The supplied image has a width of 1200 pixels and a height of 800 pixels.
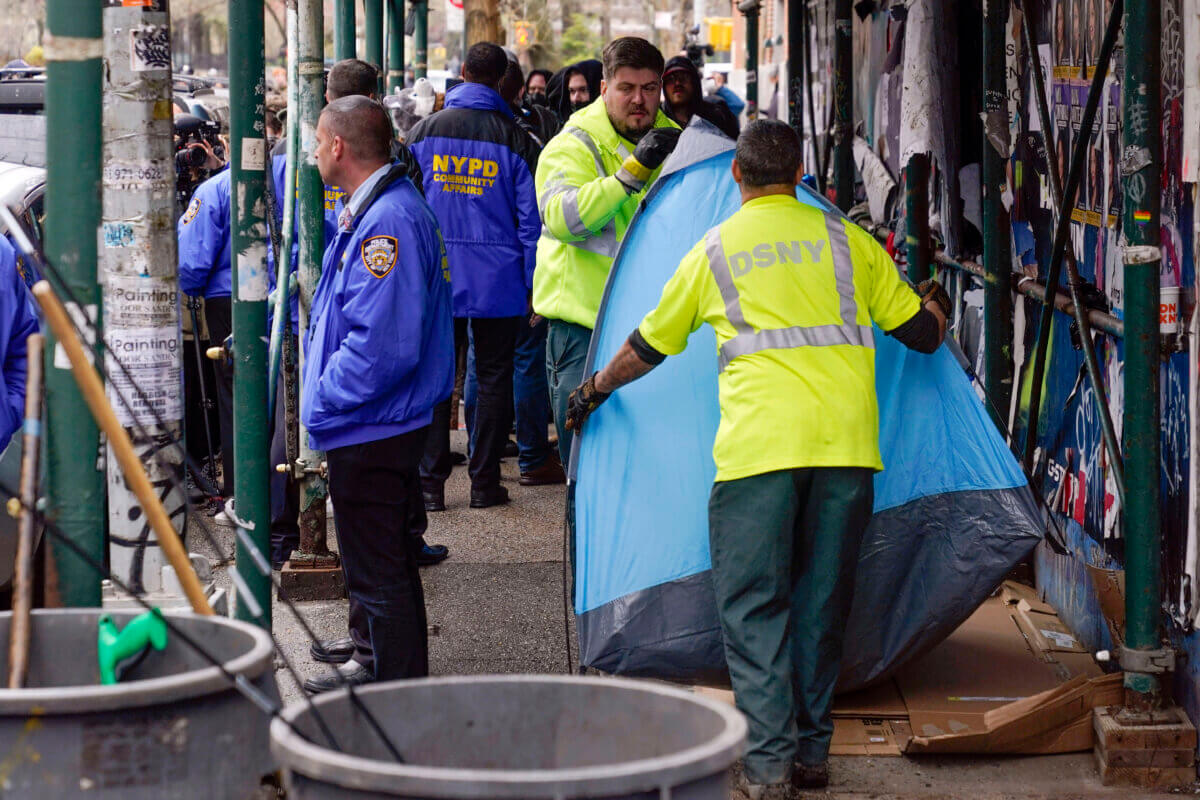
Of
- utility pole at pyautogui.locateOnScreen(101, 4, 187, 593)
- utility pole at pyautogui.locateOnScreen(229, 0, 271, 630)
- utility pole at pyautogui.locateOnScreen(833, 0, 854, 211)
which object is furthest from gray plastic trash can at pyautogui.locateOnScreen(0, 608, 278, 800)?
utility pole at pyautogui.locateOnScreen(833, 0, 854, 211)

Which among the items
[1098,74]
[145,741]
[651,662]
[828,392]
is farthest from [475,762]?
[1098,74]

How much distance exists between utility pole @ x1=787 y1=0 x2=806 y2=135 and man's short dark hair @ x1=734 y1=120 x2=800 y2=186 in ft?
19.5

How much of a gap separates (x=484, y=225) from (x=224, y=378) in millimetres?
1598

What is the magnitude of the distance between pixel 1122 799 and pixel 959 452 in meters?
1.14

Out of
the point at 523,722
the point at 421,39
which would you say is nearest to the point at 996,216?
the point at 523,722

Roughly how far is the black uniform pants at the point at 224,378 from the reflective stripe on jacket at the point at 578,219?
1742 millimetres

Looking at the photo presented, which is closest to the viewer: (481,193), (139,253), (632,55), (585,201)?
(139,253)

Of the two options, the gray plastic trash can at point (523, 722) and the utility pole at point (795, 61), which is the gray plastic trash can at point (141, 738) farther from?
the utility pole at point (795, 61)

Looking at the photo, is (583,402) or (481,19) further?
(481,19)

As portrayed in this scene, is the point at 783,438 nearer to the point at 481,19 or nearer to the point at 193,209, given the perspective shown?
the point at 193,209

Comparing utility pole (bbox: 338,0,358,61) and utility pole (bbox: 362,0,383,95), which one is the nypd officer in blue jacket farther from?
utility pole (bbox: 362,0,383,95)

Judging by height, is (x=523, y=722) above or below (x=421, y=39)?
below

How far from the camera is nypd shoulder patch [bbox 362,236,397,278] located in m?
4.69

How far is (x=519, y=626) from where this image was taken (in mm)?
6297
